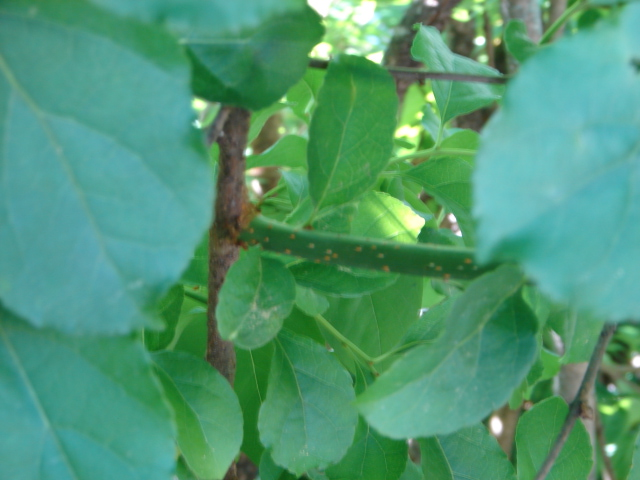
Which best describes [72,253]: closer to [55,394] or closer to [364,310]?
[55,394]

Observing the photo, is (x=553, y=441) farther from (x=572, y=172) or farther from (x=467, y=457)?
(x=572, y=172)

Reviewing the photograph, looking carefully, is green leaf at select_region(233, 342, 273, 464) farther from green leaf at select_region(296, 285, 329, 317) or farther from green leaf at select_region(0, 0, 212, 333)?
green leaf at select_region(0, 0, 212, 333)

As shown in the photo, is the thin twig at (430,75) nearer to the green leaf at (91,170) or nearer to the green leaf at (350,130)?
the green leaf at (350,130)

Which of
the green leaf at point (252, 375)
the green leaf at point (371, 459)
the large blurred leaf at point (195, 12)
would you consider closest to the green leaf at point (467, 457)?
the green leaf at point (371, 459)

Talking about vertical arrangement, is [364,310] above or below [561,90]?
below

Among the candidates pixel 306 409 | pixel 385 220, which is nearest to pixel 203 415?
pixel 306 409

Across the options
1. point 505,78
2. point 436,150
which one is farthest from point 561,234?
point 436,150
